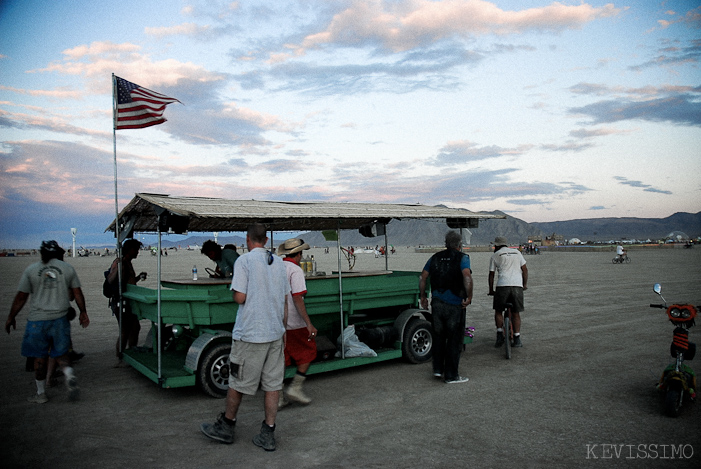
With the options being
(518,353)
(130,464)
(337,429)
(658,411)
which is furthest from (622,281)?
(130,464)

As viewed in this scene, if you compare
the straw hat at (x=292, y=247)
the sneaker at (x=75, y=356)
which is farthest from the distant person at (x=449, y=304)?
the sneaker at (x=75, y=356)

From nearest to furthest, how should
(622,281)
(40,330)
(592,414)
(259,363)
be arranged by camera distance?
(259,363) < (592,414) < (40,330) < (622,281)

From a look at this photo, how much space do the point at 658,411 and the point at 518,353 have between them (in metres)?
3.14

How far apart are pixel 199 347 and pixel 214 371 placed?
0.40 metres

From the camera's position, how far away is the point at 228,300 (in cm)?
639

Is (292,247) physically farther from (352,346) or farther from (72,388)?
(72,388)

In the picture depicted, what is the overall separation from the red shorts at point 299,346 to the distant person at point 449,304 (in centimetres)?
194

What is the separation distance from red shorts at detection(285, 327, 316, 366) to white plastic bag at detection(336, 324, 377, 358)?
118cm

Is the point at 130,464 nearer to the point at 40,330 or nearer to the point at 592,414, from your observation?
the point at 40,330

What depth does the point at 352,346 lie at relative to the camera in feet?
24.6

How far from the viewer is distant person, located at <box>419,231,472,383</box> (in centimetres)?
686

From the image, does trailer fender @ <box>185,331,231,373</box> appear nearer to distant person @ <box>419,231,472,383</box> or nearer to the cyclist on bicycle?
distant person @ <box>419,231,472,383</box>

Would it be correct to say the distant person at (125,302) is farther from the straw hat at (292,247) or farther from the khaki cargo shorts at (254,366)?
the khaki cargo shorts at (254,366)

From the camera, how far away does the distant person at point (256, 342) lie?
4621 millimetres
